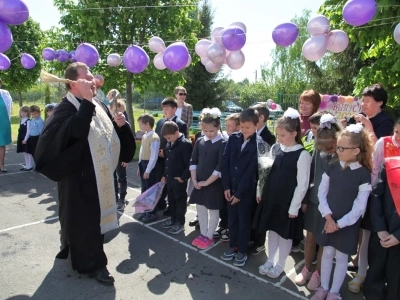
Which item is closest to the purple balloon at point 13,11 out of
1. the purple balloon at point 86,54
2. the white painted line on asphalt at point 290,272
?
the purple balloon at point 86,54

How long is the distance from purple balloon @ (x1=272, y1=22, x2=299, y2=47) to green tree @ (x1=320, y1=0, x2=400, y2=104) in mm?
1382

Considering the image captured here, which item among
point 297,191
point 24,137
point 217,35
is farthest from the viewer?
point 24,137

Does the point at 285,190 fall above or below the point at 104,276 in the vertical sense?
above

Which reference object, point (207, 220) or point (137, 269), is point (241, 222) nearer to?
point (207, 220)

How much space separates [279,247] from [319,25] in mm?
3061

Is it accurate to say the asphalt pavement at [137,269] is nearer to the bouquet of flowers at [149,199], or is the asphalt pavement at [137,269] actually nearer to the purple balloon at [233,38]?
the bouquet of flowers at [149,199]

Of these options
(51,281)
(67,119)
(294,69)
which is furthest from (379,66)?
(294,69)

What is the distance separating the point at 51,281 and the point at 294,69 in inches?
1226

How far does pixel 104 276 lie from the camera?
3285mm

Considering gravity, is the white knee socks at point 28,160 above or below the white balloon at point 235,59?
below

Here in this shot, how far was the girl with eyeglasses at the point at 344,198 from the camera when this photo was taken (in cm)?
279

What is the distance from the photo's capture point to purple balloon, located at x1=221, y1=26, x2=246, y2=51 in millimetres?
4672

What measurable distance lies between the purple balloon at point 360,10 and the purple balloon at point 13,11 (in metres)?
4.07

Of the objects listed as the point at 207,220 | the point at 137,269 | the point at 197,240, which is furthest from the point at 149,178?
the point at 137,269
